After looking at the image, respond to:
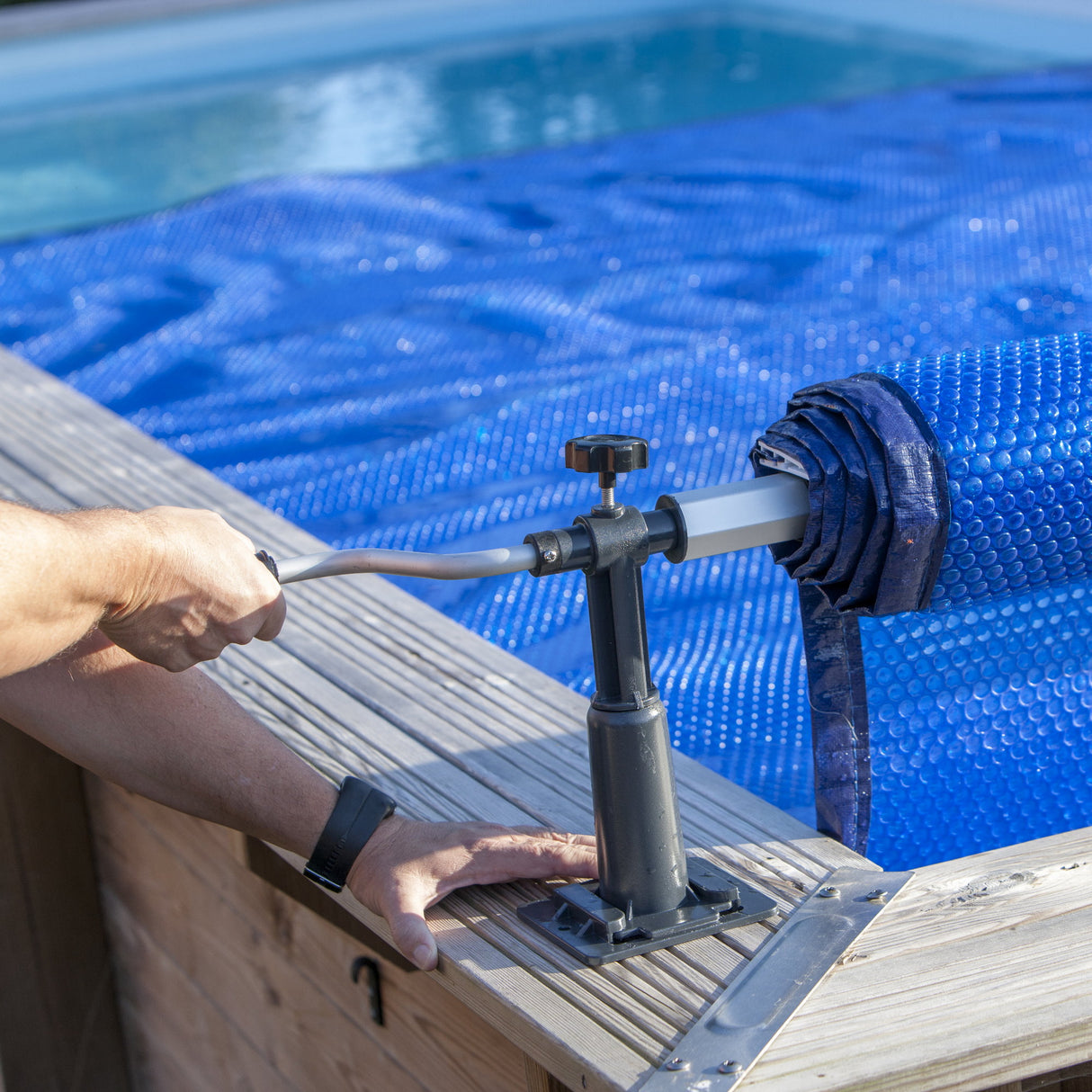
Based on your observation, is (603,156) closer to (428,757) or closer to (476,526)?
(476,526)

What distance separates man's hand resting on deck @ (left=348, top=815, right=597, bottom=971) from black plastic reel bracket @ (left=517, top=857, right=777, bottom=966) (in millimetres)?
29

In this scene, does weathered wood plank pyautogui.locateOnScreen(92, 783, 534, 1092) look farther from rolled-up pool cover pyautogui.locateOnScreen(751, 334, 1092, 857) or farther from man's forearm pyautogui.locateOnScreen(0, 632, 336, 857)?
rolled-up pool cover pyautogui.locateOnScreen(751, 334, 1092, 857)

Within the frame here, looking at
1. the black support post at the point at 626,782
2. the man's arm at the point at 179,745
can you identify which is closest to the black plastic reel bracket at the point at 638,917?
the black support post at the point at 626,782

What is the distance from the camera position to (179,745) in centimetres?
127

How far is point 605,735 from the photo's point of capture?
98 centimetres

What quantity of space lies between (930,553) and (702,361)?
1850mm

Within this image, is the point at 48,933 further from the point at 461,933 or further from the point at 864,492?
the point at 864,492

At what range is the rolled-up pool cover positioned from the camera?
3.38ft

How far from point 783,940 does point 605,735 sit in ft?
0.68

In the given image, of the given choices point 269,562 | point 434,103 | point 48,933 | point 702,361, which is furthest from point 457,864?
point 434,103

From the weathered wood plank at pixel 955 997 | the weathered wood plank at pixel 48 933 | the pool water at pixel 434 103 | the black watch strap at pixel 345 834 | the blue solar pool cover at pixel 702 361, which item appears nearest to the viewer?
the weathered wood plank at pixel 955 997

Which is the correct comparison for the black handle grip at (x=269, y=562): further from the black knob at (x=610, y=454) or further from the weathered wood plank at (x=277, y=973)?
the weathered wood plank at (x=277, y=973)

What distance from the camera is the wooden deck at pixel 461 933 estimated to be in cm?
92

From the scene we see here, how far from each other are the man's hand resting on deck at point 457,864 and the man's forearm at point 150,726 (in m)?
0.17
